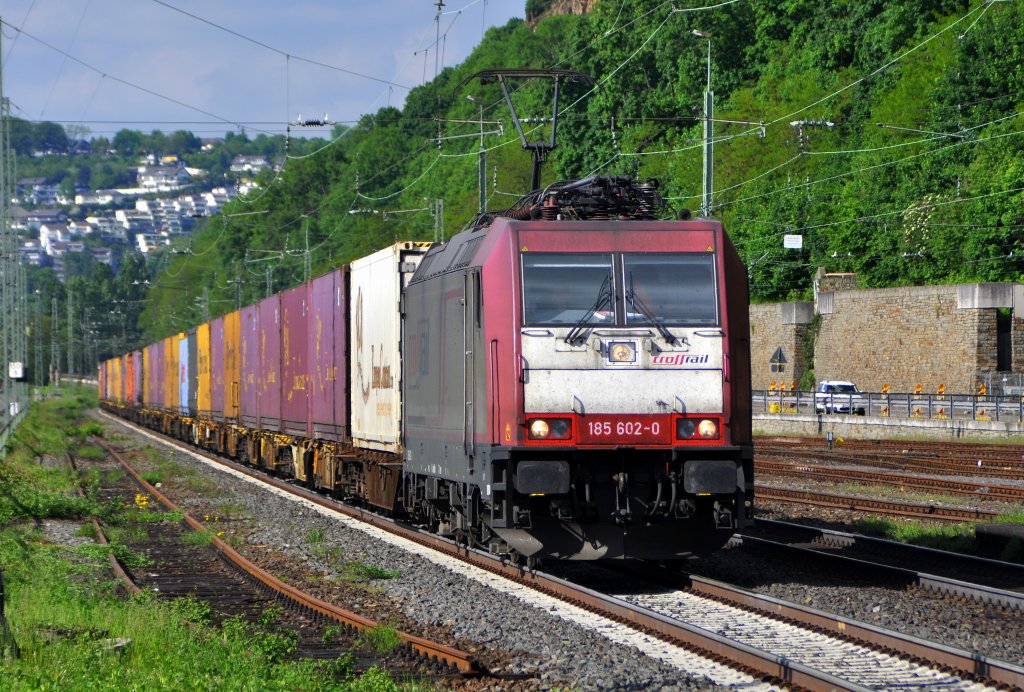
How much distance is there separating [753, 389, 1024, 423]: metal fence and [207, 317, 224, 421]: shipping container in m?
18.7

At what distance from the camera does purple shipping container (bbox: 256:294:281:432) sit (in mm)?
30203

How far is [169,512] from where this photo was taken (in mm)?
22672

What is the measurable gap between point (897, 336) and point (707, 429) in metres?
43.8

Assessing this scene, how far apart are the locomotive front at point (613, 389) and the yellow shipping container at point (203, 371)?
31202 mm

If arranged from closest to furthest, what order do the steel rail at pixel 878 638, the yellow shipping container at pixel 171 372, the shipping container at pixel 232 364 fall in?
the steel rail at pixel 878 638
the shipping container at pixel 232 364
the yellow shipping container at pixel 171 372

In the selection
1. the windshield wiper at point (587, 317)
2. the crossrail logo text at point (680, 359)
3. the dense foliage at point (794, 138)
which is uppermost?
the dense foliage at point (794, 138)

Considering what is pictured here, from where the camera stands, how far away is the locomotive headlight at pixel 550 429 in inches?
480

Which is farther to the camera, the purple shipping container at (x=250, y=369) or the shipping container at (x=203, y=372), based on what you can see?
the shipping container at (x=203, y=372)

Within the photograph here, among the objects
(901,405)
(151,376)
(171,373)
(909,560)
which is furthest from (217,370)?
(909,560)

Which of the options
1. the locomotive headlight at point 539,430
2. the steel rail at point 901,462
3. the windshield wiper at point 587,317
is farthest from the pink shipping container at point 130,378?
the locomotive headlight at point 539,430

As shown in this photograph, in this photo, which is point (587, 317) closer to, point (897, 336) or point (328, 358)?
point (328, 358)

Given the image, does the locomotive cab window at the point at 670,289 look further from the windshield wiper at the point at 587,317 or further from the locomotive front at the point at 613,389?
the windshield wiper at the point at 587,317

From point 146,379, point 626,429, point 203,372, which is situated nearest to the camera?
point 626,429

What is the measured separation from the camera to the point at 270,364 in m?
31.2
